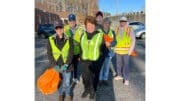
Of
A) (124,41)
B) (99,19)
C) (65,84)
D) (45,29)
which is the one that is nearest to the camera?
(65,84)

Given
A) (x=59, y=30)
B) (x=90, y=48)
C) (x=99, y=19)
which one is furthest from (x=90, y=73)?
(x=59, y=30)

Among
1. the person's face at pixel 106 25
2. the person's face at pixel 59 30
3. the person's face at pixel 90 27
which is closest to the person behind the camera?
the person's face at pixel 59 30

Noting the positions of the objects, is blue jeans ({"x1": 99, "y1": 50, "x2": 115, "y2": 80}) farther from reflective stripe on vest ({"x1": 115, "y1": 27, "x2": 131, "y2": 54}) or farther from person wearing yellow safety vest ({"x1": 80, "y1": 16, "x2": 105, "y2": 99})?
person wearing yellow safety vest ({"x1": 80, "y1": 16, "x2": 105, "y2": 99})

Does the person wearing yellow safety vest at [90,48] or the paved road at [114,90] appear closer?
the person wearing yellow safety vest at [90,48]

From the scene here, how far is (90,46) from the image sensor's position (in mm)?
4926

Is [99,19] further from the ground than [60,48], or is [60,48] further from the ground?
[99,19]

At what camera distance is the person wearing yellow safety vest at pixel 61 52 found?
4.62 m

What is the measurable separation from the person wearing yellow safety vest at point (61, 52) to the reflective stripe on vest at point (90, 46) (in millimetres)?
279

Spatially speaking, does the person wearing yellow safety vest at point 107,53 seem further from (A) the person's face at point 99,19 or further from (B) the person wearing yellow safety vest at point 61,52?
(B) the person wearing yellow safety vest at point 61,52

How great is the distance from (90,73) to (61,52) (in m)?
0.58

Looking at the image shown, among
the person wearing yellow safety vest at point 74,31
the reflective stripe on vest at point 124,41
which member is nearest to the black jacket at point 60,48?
the person wearing yellow safety vest at point 74,31

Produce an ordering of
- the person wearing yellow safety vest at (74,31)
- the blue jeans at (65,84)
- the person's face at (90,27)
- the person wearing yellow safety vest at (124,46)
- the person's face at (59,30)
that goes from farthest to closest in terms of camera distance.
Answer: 1. the person wearing yellow safety vest at (124,46)
2. the person wearing yellow safety vest at (74,31)
3. the person's face at (90,27)
4. the blue jeans at (65,84)
5. the person's face at (59,30)

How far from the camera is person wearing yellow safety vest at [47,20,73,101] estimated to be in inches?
182

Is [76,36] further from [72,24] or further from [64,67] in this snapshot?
[64,67]
